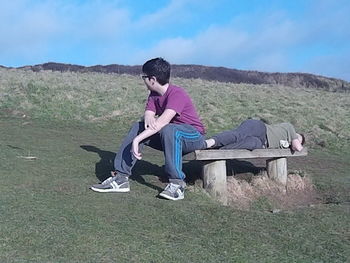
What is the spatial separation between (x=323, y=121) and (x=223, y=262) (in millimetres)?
12497

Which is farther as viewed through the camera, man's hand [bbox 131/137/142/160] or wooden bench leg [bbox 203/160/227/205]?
wooden bench leg [bbox 203/160/227/205]

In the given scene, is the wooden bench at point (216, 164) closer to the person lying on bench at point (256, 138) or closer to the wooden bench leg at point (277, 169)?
the person lying on bench at point (256, 138)

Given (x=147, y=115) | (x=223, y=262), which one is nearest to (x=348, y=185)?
(x=147, y=115)

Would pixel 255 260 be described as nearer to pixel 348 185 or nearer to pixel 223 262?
pixel 223 262

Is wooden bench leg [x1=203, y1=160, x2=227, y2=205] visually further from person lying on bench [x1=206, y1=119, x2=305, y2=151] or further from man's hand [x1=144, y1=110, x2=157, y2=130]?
man's hand [x1=144, y1=110, x2=157, y2=130]

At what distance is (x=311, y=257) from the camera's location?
445cm

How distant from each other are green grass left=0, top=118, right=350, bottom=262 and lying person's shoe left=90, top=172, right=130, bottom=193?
0.37 ft

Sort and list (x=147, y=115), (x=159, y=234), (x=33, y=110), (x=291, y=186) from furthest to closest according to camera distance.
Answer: (x=33, y=110), (x=291, y=186), (x=147, y=115), (x=159, y=234)

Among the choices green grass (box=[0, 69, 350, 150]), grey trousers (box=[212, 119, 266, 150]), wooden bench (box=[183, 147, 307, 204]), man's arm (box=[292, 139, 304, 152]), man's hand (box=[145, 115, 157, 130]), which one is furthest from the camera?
green grass (box=[0, 69, 350, 150])

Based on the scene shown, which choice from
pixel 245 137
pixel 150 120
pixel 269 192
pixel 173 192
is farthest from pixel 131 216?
pixel 269 192

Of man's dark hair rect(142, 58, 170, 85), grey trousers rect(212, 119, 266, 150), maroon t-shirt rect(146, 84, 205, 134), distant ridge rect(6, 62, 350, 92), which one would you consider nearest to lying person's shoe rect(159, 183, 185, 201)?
maroon t-shirt rect(146, 84, 205, 134)

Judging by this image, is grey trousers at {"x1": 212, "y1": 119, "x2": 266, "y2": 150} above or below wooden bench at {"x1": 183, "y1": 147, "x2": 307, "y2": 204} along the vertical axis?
above

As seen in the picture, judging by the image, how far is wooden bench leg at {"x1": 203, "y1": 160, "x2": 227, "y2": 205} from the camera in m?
6.67

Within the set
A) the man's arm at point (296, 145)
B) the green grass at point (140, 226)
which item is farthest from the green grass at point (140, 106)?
the green grass at point (140, 226)
